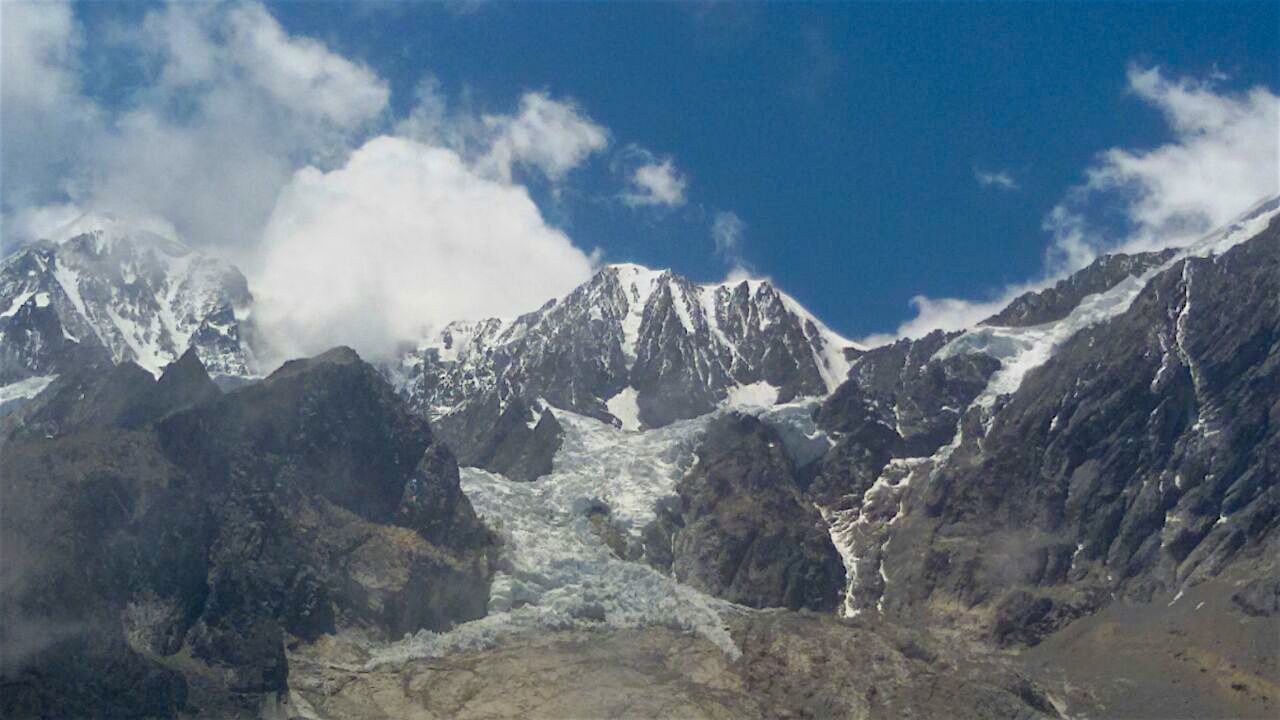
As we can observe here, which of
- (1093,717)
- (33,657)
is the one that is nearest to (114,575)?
(33,657)

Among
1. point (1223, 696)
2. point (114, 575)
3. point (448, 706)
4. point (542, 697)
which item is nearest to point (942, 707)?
point (1223, 696)

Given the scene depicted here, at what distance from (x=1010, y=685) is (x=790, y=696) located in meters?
28.1

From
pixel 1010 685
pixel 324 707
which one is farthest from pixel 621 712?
pixel 1010 685

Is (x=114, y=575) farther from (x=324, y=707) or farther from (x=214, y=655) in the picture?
(x=324, y=707)

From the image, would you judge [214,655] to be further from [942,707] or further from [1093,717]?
[1093,717]

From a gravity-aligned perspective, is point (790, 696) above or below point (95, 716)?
above

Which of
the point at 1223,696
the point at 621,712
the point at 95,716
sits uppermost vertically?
the point at 1223,696

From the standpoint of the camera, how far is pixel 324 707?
629 feet

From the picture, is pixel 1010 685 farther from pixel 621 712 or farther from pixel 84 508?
pixel 84 508

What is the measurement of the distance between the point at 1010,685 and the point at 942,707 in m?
11.1

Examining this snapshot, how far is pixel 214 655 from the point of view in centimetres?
19100

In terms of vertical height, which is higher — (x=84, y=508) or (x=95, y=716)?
(x=84, y=508)

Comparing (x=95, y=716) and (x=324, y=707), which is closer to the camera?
(x=95, y=716)

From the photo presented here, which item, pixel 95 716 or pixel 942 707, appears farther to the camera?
pixel 942 707
